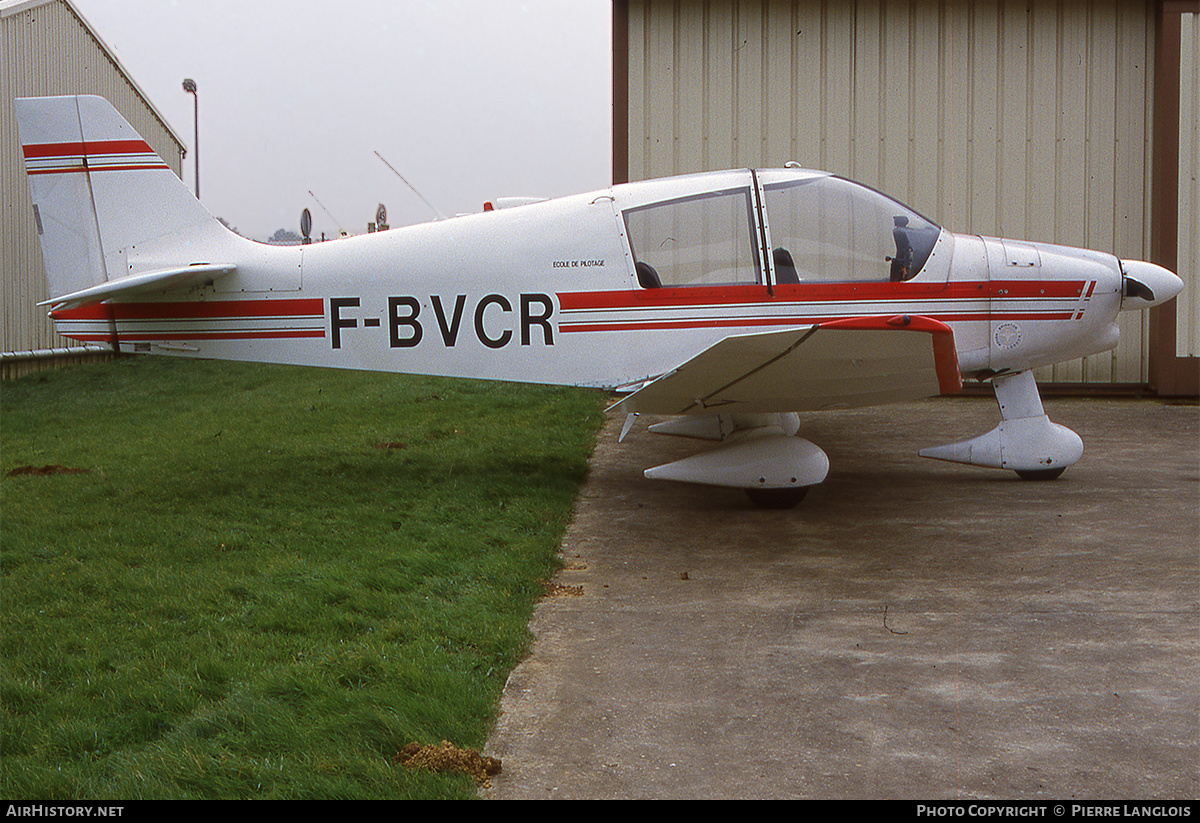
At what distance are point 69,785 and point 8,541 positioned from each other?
3.36m

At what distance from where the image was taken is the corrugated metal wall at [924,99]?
11562 mm

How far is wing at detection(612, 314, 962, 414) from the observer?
489 centimetres

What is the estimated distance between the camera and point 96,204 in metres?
6.93

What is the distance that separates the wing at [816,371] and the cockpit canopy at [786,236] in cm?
88

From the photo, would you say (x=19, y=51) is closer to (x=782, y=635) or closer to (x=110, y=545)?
(x=110, y=545)

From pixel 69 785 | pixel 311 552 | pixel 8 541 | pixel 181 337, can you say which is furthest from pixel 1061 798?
pixel 181 337

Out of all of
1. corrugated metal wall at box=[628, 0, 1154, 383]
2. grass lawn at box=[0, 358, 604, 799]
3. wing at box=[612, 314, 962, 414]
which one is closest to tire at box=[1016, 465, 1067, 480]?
wing at box=[612, 314, 962, 414]

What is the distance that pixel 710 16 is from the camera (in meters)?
11.6

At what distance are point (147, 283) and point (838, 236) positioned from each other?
459 cm

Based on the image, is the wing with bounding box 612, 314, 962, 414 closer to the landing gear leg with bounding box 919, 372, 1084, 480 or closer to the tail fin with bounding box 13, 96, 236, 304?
the landing gear leg with bounding box 919, 372, 1084, 480

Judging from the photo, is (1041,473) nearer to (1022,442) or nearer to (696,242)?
(1022,442)

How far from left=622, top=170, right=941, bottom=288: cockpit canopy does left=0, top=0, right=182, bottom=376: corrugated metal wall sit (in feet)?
36.2

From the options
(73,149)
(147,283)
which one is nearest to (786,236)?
(147,283)
